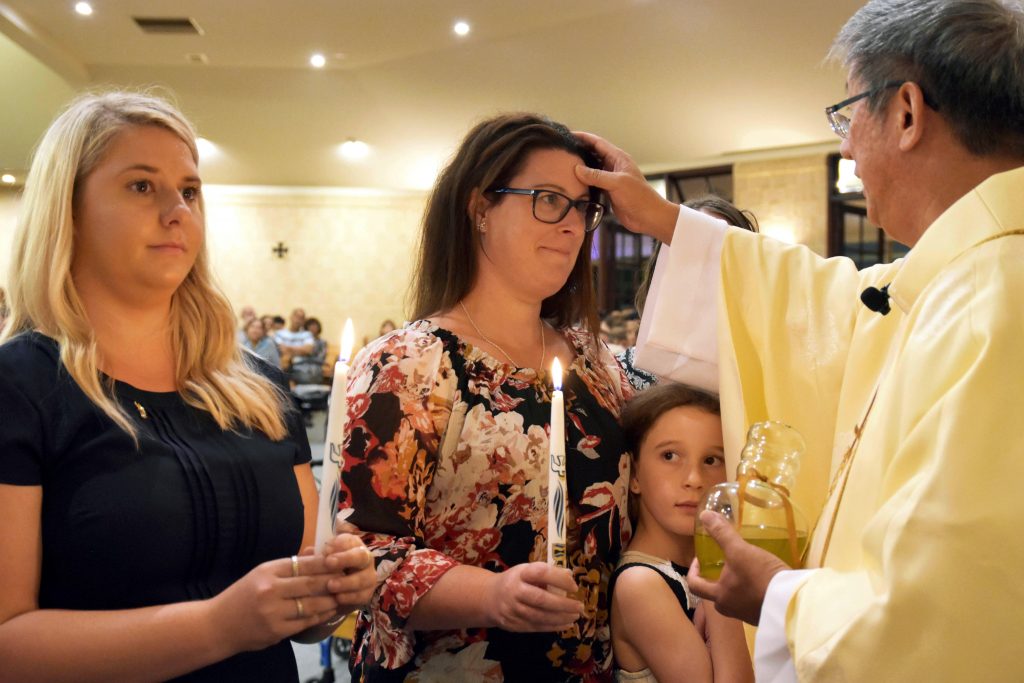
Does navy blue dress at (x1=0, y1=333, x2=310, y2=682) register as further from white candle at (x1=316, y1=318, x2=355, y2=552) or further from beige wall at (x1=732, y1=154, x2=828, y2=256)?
beige wall at (x1=732, y1=154, x2=828, y2=256)

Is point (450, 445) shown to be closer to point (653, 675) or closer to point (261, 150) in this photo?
point (653, 675)

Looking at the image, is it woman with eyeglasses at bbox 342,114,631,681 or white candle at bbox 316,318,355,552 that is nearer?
white candle at bbox 316,318,355,552

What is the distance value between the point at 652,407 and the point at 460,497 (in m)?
0.42

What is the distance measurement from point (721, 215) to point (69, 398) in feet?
5.89

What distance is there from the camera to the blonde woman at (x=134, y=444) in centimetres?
134

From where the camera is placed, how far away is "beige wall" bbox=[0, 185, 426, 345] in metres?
16.8

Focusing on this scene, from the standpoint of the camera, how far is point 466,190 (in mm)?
1959

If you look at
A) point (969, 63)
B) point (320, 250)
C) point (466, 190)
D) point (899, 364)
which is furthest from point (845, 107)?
point (320, 250)

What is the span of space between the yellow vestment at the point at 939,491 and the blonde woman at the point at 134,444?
642 mm

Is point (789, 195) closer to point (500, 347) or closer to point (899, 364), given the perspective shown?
point (500, 347)

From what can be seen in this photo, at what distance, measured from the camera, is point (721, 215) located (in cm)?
265

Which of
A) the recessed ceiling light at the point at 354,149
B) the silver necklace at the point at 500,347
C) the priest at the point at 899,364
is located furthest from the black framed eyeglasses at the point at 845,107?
the recessed ceiling light at the point at 354,149

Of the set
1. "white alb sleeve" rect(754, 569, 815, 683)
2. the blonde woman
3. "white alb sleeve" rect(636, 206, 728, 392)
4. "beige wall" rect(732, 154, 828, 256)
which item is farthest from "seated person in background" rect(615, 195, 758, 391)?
"beige wall" rect(732, 154, 828, 256)

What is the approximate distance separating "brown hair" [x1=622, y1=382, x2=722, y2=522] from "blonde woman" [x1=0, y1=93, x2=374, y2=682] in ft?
2.07
